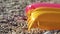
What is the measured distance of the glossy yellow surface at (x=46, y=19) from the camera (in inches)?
64.2

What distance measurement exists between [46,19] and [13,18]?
1.63ft

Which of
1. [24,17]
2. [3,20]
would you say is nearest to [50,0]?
[24,17]

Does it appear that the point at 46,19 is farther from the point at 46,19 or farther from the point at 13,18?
the point at 13,18

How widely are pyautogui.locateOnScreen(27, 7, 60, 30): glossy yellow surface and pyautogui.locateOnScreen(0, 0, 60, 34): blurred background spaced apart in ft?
0.20

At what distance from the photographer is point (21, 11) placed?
2.25m

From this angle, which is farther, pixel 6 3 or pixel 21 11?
pixel 6 3

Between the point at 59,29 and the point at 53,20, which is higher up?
the point at 53,20

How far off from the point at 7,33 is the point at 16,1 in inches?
36.1

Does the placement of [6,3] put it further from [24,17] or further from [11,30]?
[11,30]

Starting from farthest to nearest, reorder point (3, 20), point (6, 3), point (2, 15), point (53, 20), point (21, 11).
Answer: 1. point (6, 3)
2. point (21, 11)
3. point (2, 15)
4. point (3, 20)
5. point (53, 20)

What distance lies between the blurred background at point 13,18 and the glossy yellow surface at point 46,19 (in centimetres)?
6

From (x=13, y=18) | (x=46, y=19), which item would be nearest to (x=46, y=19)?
(x=46, y=19)

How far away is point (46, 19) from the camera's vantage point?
1.65 metres

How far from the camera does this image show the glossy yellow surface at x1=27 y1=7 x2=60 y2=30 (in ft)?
5.35
